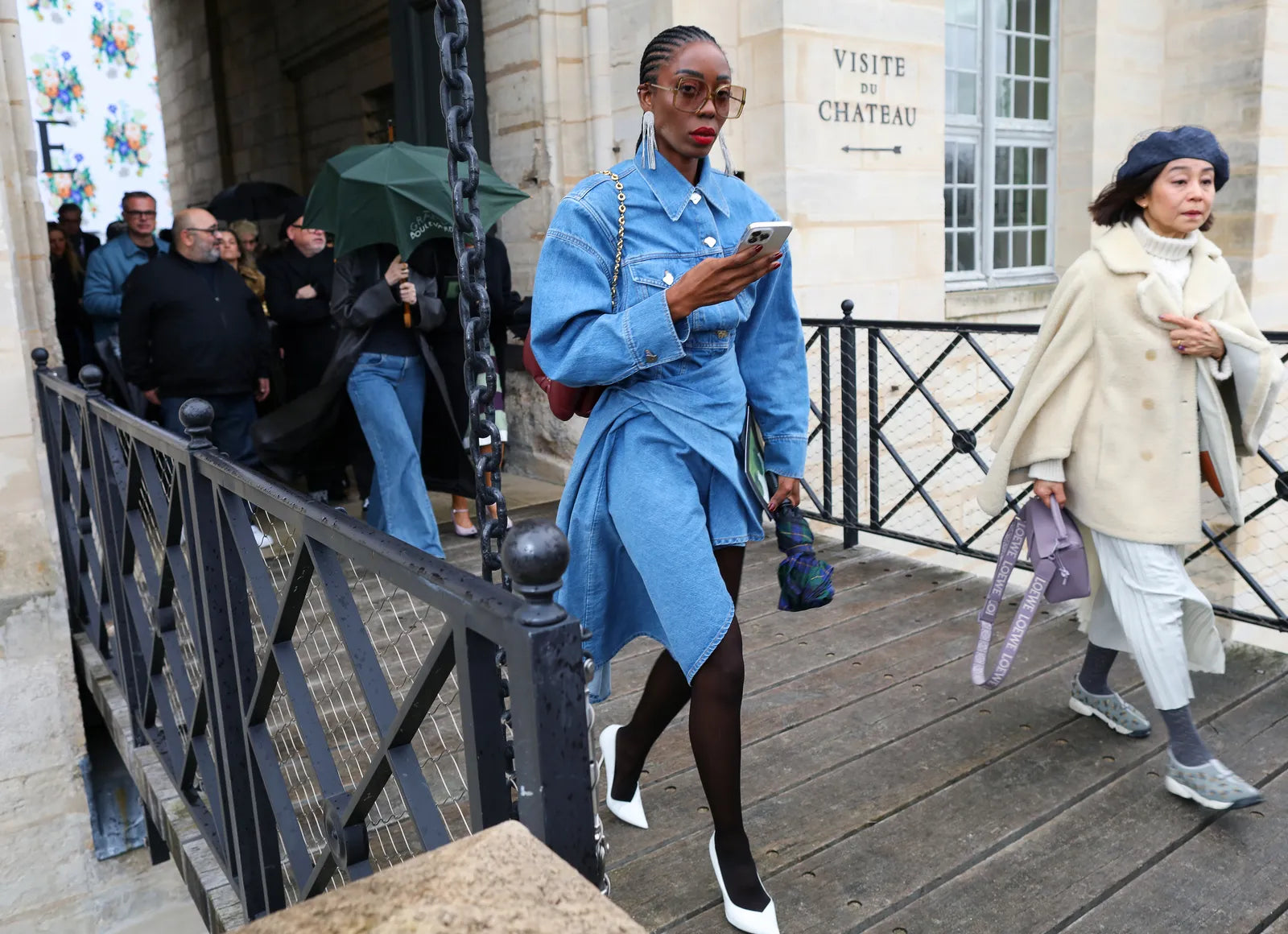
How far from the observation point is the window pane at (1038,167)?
846cm

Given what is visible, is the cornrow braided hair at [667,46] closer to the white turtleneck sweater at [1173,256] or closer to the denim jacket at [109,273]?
the white turtleneck sweater at [1173,256]

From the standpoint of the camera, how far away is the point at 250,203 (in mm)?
7633

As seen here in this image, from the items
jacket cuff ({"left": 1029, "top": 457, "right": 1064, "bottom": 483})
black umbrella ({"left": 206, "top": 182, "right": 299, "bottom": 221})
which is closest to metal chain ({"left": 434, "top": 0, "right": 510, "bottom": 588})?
jacket cuff ({"left": 1029, "top": 457, "right": 1064, "bottom": 483})

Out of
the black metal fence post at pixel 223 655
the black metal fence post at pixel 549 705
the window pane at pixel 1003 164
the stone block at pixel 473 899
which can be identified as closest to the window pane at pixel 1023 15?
the window pane at pixel 1003 164

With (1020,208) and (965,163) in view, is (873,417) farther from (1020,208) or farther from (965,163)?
(1020,208)

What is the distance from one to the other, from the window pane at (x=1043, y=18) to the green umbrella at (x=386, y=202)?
17.9 ft

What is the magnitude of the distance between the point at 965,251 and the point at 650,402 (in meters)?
6.60

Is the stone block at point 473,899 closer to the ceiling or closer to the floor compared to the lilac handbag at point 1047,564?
closer to the ceiling

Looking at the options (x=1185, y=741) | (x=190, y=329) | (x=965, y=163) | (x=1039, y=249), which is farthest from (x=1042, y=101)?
(x=1185, y=741)

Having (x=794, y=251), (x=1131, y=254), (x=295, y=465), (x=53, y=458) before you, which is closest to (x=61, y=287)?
(x=53, y=458)

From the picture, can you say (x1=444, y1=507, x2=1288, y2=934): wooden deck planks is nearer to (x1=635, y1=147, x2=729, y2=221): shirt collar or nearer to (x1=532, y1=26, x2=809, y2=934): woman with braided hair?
(x1=532, y1=26, x2=809, y2=934): woman with braided hair

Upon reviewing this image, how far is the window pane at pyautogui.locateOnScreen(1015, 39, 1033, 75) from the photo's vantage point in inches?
321

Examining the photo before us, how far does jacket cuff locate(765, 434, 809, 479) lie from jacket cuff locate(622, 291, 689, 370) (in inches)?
18.5

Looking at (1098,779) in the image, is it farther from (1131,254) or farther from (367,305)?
(367,305)
